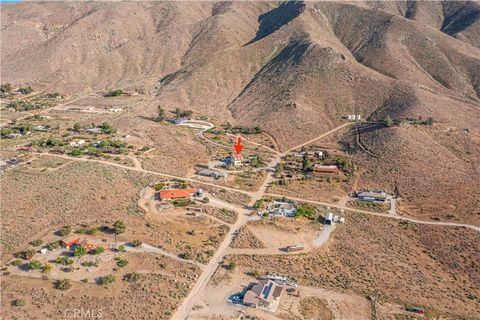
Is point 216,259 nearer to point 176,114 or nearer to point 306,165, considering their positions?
point 306,165

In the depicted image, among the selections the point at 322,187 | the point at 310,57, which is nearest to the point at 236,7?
the point at 310,57

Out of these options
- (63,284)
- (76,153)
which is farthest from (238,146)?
(63,284)

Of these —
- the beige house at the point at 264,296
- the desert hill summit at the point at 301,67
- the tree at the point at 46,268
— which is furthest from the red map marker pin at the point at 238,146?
the tree at the point at 46,268

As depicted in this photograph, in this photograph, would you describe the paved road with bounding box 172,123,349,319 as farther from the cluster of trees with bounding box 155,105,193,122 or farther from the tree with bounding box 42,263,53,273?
the cluster of trees with bounding box 155,105,193,122

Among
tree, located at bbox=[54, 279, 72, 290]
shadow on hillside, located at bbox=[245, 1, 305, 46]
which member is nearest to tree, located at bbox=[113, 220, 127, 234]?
tree, located at bbox=[54, 279, 72, 290]

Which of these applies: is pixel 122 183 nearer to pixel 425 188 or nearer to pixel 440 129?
pixel 425 188

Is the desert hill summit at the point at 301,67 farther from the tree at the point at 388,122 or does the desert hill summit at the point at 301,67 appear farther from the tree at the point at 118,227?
the tree at the point at 118,227
